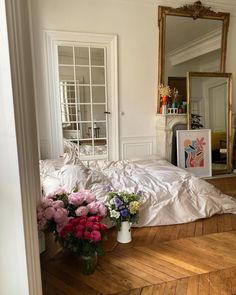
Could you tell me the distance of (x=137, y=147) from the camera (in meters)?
4.72

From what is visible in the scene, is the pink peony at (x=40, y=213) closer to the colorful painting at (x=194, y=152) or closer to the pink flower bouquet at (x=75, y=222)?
the pink flower bouquet at (x=75, y=222)

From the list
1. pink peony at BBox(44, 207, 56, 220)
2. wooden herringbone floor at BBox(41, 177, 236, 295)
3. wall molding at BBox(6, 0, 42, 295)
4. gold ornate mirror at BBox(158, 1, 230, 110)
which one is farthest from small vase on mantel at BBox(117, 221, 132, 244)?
gold ornate mirror at BBox(158, 1, 230, 110)

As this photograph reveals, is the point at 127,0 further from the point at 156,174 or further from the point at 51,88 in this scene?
the point at 156,174

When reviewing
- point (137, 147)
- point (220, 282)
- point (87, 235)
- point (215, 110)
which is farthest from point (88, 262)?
point (215, 110)

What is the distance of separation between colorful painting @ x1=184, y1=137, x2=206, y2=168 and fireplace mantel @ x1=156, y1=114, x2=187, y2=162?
0.29 m

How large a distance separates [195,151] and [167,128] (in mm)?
656

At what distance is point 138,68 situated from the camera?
14.9ft

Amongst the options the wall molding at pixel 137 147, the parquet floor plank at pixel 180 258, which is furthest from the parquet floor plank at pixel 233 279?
the wall molding at pixel 137 147

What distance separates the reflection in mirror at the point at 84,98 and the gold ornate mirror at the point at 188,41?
110 centimetres

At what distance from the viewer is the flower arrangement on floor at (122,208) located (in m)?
2.20

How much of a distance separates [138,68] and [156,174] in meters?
2.12

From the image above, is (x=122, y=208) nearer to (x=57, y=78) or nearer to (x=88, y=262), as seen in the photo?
(x=88, y=262)

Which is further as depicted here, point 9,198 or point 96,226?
point 96,226

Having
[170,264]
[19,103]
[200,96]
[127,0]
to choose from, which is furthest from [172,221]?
[127,0]
